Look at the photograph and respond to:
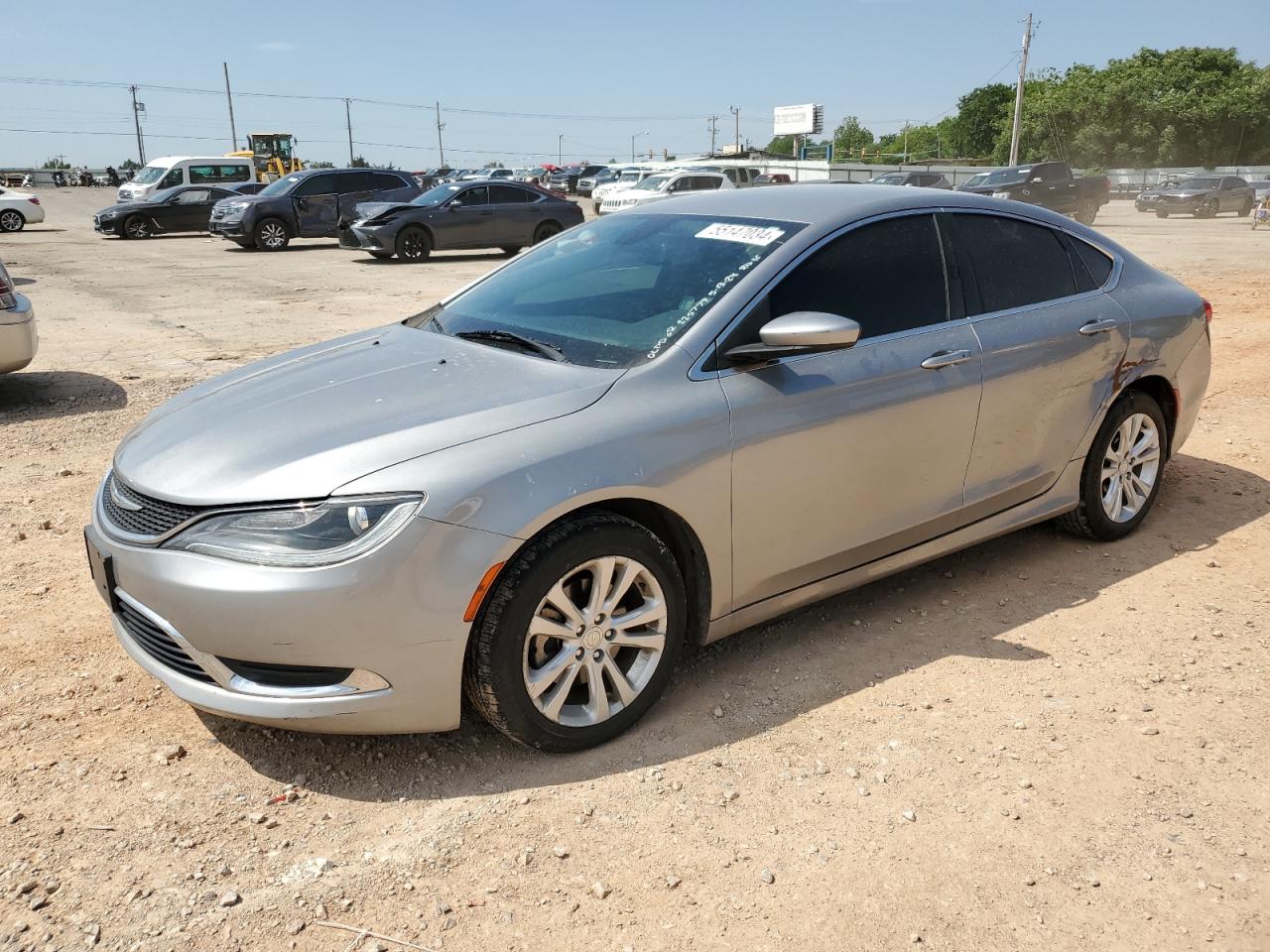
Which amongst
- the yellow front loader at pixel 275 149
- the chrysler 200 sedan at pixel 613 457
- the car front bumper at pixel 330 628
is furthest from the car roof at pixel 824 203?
the yellow front loader at pixel 275 149

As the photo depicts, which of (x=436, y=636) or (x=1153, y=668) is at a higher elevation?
(x=436, y=636)

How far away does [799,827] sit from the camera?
2.77 m

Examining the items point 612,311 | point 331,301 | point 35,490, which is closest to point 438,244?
point 331,301

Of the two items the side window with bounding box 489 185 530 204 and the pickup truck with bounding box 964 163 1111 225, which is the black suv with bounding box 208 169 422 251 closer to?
the side window with bounding box 489 185 530 204

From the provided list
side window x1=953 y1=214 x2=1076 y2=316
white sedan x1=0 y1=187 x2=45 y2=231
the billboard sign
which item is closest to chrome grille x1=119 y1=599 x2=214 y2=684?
side window x1=953 y1=214 x2=1076 y2=316

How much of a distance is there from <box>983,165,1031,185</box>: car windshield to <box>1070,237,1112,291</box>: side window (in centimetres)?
2369

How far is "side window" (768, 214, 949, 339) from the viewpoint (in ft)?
11.6

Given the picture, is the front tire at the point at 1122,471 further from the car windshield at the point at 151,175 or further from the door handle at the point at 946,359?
the car windshield at the point at 151,175

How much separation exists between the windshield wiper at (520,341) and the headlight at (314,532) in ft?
2.95

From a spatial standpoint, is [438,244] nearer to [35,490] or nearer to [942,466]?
[35,490]

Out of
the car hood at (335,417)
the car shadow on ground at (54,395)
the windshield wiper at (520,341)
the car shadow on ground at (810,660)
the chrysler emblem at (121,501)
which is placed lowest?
the car shadow on ground at (810,660)

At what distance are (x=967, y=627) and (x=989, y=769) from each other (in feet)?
3.33

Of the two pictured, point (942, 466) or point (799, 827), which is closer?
point (799, 827)

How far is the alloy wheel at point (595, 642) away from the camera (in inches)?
116
